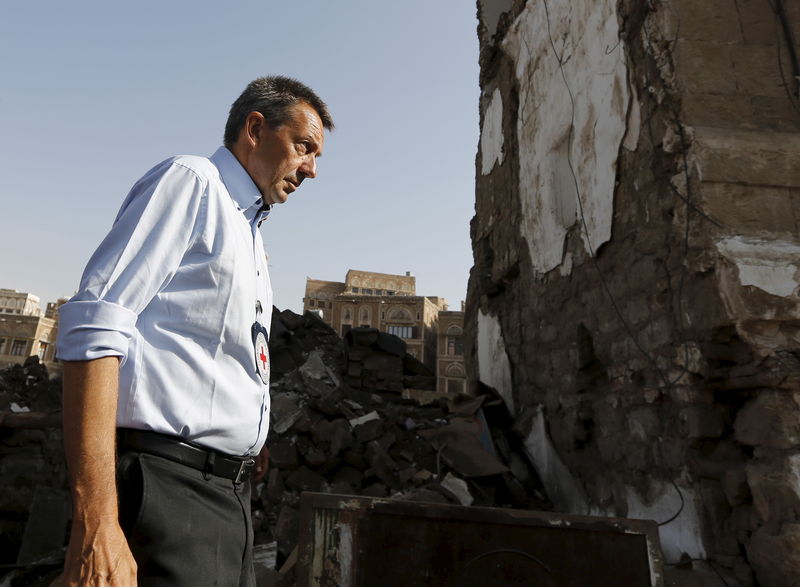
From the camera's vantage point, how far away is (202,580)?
4.21ft

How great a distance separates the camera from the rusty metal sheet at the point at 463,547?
2330mm

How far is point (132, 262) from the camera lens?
47.9 inches

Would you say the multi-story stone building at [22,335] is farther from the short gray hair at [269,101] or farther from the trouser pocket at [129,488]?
the trouser pocket at [129,488]

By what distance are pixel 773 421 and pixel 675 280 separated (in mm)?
860

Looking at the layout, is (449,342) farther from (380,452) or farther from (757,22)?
(757,22)

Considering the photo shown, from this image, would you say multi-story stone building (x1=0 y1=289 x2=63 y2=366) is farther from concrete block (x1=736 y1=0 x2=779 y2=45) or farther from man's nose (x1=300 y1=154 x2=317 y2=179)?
concrete block (x1=736 y1=0 x2=779 y2=45)

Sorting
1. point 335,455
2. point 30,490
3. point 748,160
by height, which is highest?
point 748,160

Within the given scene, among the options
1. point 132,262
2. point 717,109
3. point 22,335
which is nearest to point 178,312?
point 132,262

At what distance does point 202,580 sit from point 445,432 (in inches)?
137

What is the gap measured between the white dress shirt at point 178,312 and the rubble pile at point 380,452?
8.95ft

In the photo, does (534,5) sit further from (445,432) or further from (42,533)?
(42,533)

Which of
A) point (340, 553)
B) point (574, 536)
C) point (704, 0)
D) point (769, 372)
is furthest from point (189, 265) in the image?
point (704, 0)

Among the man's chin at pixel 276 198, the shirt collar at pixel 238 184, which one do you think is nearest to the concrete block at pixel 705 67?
the man's chin at pixel 276 198

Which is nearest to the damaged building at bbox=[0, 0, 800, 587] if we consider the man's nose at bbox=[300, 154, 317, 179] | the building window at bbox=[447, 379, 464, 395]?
the man's nose at bbox=[300, 154, 317, 179]
